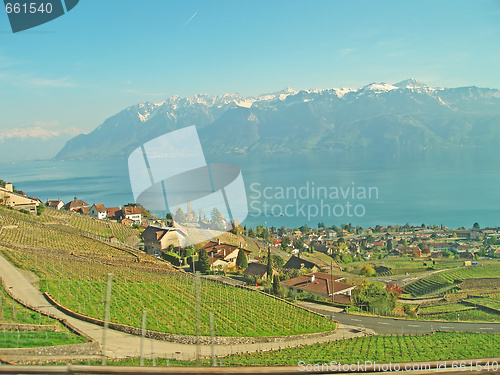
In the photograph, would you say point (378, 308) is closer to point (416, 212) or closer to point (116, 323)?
point (116, 323)

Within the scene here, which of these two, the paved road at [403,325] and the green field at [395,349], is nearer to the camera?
the green field at [395,349]

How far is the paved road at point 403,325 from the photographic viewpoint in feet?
40.5

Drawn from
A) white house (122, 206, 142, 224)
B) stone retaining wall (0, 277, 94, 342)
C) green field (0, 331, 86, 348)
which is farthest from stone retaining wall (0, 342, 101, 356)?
white house (122, 206, 142, 224)

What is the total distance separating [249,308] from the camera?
1140 cm

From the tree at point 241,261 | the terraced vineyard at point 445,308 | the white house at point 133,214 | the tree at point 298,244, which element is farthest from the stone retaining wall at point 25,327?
the tree at point 298,244

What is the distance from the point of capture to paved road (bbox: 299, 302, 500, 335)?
12344 mm

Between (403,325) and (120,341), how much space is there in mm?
9319

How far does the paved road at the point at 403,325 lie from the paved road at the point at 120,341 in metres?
2.49

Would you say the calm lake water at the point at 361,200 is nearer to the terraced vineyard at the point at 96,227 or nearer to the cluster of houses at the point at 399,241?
the cluster of houses at the point at 399,241

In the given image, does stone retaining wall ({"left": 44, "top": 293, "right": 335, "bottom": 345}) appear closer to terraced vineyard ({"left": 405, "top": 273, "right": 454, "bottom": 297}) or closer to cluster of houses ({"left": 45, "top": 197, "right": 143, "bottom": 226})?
terraced vineyard ({"left": 405, "top": 273, "right": 454, "bottom": 297})

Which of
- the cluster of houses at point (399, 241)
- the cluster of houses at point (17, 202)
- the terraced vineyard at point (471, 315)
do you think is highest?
the cluster of houses at point (17, 202)

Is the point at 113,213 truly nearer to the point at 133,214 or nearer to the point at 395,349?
the point at 133,214

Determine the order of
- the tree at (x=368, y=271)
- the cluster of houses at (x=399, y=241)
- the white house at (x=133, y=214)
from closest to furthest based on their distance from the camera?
1. the tree at (x=368, y=271)
2. the white house at (x=133, y=214)
3. the cluster of houses at (x=399, y=241)

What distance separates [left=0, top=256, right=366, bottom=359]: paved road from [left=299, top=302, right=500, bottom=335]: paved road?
98.0 inches
